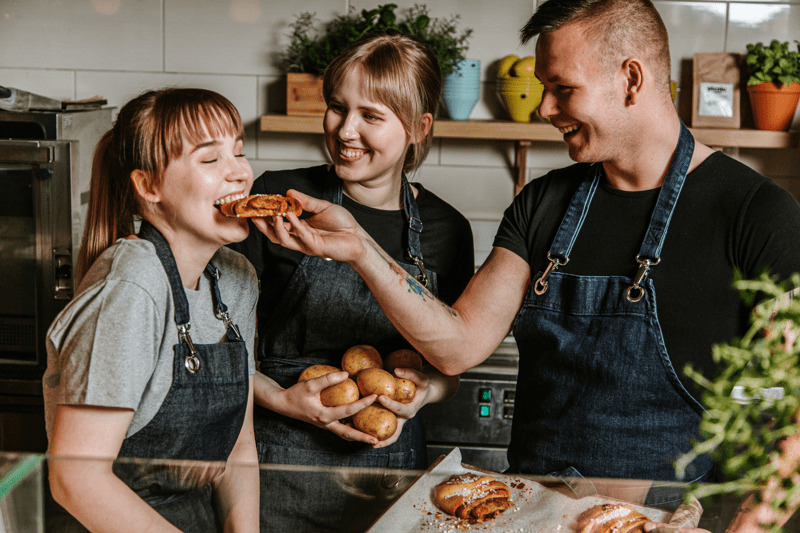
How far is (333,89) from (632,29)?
640 mm

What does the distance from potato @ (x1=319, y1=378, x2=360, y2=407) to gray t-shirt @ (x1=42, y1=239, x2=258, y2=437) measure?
0.98 feet

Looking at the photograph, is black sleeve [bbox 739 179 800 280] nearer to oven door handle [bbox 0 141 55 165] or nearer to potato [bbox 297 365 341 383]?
potato [bbox 297 365 341 383]

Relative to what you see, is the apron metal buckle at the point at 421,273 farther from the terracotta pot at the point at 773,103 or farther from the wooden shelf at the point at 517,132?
the terracotta pot at the point at 773,103

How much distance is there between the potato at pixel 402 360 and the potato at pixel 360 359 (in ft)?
0.10

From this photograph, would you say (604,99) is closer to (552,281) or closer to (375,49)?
(552,281)

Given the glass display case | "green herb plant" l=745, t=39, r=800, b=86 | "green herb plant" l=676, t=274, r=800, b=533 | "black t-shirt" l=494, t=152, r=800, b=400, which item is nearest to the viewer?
"green herb plant" l=676, t=274, r=800, b=533

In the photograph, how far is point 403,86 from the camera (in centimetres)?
151

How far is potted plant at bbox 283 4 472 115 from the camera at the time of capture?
2.54 m

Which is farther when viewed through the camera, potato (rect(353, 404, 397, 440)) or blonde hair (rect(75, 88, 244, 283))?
potato (rect(353, 404, 397, 440))

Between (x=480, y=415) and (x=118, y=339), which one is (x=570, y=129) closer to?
(x=118, y=339)

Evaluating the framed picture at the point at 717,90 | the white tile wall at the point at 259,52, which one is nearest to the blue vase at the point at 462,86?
the white tile wall at the point at 259,52

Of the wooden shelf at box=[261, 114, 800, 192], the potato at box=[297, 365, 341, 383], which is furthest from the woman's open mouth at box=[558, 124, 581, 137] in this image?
the wooden shelf at box=[261, 114, 800, 192]

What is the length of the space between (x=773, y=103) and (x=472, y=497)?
2.22m

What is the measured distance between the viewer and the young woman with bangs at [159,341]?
2.78ft
